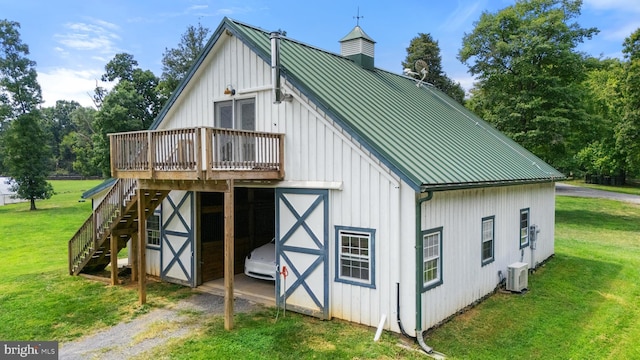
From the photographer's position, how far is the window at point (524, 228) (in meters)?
13.1

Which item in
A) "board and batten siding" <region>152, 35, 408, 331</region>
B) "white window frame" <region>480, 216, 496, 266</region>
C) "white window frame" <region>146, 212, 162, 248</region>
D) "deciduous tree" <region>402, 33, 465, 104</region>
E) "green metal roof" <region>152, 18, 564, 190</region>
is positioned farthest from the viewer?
"deciduous tree" <region>402, 33, 465, 104</region>

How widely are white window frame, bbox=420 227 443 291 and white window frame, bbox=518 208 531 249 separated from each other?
5368mm

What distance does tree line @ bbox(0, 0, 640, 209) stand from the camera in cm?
2497

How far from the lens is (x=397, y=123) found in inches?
422

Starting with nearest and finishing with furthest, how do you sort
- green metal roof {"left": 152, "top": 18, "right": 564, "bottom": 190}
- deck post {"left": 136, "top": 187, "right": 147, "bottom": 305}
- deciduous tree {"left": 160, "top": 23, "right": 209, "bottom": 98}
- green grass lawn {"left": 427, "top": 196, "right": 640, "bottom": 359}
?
1. green grass lawn {"left": 427, "top": 196, "right": 640, "bottom": 359}
2. green metal roof {"left": 152, "top": 18, "right": 564, "bottom": 190}
3. deck post {"left": 136, "top": 187, "right": 147, "bottom": 305}
4. deciduous tree {"left": 160, "top": 23, "right": 209, "bottom": 98}

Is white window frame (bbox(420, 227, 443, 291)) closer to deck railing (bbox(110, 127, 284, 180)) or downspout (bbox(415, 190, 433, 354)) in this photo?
downspout (bbox(415, 190, 433, 354))

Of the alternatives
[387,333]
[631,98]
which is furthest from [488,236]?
[631,98]

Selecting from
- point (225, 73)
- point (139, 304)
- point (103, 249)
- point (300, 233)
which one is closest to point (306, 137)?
point (300, 233)

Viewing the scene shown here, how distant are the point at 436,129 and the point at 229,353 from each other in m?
8.15

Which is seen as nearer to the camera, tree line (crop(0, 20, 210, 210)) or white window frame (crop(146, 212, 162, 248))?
white window frame (crop(146, 212, 162, 248))

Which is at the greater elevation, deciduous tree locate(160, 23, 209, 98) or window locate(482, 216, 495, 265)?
deciduous tree locate(160, 23, 209, 98)

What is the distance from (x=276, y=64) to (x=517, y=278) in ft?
27.5

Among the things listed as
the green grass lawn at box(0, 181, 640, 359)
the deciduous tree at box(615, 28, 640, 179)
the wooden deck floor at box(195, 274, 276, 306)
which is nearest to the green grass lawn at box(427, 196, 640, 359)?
the green grass lawn at box(0, 181, 640, 359)

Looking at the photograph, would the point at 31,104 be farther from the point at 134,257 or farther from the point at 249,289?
the point at 249,289
